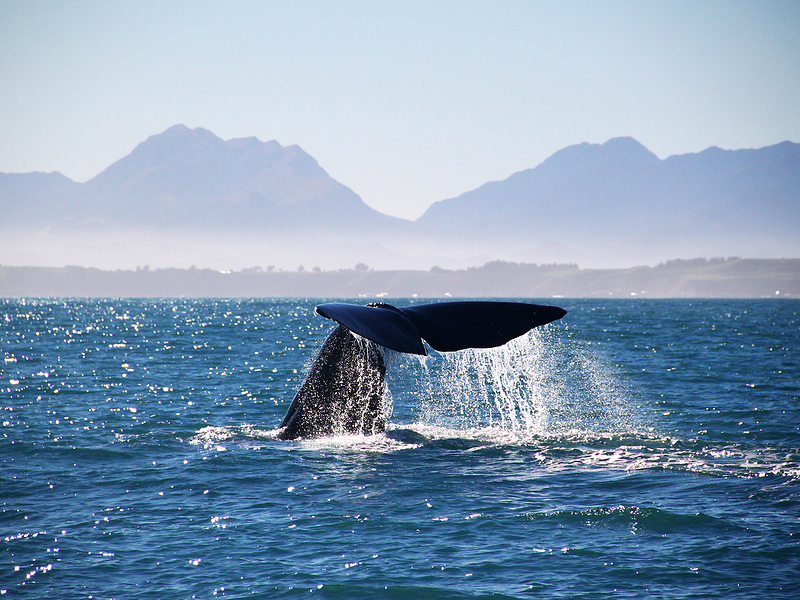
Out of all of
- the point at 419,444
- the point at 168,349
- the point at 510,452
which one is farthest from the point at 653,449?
the point at 168,349

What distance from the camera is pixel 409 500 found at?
8.59 metres

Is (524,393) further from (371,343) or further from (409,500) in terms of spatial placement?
(409,500)

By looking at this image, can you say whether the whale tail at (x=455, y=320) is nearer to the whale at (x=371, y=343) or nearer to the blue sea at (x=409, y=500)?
the whale at (x=371, y=343)

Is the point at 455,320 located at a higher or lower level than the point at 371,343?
higher

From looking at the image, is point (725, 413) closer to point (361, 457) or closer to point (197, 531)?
point (361, 457)

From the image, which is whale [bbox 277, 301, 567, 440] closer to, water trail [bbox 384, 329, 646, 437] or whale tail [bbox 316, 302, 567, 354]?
whale tail [bbox 316, 302, 567, 354]

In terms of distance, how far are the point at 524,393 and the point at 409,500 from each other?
43.3ft

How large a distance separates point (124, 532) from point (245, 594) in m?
2.16

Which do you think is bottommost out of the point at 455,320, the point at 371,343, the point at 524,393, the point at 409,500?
the point at 524,393

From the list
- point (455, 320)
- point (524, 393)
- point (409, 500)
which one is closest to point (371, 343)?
point (455, 320)

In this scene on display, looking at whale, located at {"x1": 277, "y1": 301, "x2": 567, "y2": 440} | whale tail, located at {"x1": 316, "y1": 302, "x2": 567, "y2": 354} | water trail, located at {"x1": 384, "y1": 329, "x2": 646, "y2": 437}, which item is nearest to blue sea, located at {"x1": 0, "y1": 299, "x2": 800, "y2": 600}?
water trail, located at {"x1": 384, "y1": 329, "x2": 646, "y2": 437}

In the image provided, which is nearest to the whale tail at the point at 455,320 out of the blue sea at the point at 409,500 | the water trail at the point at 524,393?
the water trail at the point at 524,393

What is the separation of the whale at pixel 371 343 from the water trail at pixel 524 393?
39 centimetres

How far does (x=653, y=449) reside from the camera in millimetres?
11570
